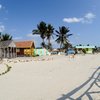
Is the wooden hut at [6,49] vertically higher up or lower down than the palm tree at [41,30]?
lower down

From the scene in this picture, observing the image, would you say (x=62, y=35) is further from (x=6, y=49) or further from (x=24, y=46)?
(x=6, y=49)

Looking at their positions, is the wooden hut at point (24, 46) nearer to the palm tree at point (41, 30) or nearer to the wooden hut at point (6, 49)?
the palm tree at point (41, 30)

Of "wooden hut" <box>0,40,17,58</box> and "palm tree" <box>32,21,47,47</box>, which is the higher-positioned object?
"palm tree" <box>32,21,47,47</box>

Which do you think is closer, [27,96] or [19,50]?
[27,96]

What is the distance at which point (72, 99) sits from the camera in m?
8.06

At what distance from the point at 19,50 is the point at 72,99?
244 feet

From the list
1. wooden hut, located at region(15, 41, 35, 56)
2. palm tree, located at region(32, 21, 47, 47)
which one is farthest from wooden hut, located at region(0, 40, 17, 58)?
palm tree, located at region(32, 21, 47, 47)

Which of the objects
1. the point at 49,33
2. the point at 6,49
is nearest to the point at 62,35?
the point at 49,33

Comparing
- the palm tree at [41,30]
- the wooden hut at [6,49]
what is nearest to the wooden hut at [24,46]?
the palm tree at [41,30]

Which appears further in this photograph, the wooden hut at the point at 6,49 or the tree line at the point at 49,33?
the tree line at the point at 49,33

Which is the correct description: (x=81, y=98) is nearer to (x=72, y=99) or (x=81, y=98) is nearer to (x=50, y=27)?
(x=72, y=99)

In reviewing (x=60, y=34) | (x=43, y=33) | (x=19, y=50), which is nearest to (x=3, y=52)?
(x=19, y=50)

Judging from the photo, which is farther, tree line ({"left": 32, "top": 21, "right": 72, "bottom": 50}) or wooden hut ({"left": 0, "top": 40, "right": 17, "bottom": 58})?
tree line ({"left": 32, "top": 21, "right": 72, "bottom": 50})

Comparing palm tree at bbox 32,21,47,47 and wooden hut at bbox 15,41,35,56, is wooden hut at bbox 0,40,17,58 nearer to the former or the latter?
wooden hut at bbox 15,41,35,56
